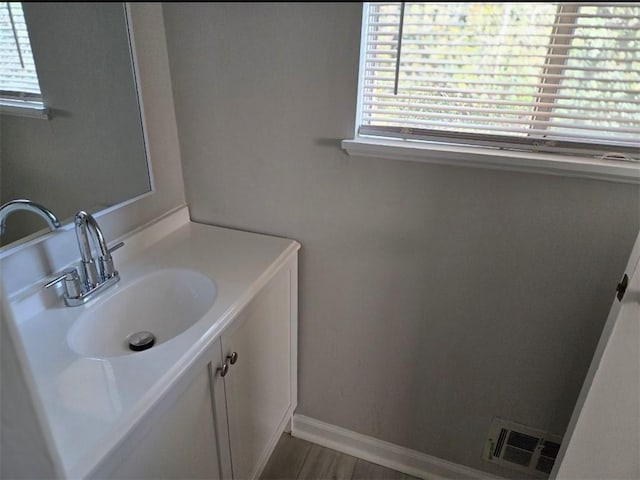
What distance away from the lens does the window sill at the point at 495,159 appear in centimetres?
92

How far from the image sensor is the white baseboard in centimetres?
143

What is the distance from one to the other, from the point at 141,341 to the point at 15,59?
650mm

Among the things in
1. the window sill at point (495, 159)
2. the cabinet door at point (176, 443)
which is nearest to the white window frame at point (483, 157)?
the window sill at point (495, 159)

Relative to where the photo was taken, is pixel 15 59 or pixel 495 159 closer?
pixel 15 59

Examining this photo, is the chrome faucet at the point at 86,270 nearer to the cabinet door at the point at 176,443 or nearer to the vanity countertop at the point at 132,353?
the vanity countertop at the point at 132,353

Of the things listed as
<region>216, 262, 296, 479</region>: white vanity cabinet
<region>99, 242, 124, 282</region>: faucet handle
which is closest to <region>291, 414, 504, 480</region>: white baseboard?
Answer: <region>216, 262, 296, 479</region>: white vanity cabinet

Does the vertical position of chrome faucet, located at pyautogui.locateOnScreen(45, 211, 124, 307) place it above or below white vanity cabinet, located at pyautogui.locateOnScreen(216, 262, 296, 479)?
above

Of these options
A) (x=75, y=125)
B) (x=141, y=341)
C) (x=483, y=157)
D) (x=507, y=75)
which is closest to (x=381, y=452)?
(x=141, y=341)

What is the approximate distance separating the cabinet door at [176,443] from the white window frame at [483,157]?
0.65 meters

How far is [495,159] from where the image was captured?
0.97m

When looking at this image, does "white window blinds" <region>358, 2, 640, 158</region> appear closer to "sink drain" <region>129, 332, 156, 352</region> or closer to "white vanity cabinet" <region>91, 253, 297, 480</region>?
"white vanity cabinet" <region>91, 253, 297, 480</region>

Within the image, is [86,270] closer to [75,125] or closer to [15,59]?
[75,125]

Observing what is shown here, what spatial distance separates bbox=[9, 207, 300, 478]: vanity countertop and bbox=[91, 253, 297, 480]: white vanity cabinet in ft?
0.10

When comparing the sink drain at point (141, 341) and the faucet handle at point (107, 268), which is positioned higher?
the faucet handle at point (107, 268)
